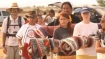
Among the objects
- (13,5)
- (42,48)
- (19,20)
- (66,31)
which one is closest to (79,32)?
(66,31)

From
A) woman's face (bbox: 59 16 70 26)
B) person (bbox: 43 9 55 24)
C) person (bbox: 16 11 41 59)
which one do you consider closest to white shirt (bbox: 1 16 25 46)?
person (bbox: 16 11 41 59)

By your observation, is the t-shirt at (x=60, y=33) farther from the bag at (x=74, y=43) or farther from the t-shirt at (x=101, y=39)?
the t-shirt at (x=101, y=39)

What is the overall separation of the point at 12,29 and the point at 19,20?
0.88ft

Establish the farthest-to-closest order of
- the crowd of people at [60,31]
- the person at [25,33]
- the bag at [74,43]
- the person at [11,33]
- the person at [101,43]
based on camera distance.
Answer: the person at [11,33] → the person at [25,33] → the crowd of people at [60,31] → the bag at [74,43] → the person at [101,43]

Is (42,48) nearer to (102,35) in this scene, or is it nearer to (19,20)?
(102,35)

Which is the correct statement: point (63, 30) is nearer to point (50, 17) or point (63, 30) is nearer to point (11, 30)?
point (11, 30)

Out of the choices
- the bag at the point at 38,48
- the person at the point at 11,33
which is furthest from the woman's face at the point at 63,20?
the person at the point at 11,33

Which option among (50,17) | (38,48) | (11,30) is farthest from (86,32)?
(50,17)

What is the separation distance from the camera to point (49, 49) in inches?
274

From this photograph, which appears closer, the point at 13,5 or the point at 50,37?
the point at 50,37

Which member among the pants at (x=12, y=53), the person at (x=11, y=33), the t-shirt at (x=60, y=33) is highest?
the t-shirt at (x=60, y=33)

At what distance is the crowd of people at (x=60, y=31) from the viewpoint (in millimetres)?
6891

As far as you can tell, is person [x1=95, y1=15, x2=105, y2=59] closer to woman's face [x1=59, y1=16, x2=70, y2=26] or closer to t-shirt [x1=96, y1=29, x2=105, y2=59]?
t-shirt [x1=96, y1=29, x2=105, y2=59]

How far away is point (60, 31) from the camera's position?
709 centimetres
